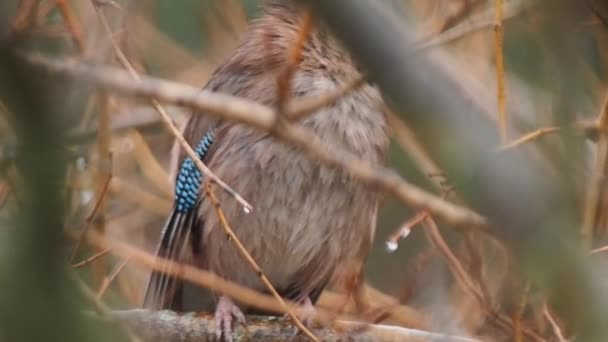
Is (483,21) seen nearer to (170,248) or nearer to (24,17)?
(170,248)

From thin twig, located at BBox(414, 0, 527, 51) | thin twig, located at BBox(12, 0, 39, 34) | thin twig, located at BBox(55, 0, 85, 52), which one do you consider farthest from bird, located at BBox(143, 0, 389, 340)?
thin twig, located at BBox(12, 0, 39, 34)

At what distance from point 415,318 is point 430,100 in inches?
144

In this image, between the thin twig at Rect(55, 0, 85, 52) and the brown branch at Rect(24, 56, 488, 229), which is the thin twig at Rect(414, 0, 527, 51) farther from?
the thin twig at Rect(55, 0, 85, 52)

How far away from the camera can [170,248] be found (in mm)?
5020

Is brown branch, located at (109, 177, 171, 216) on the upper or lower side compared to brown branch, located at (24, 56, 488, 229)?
lower

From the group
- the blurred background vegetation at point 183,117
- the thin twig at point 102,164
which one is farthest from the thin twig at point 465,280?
the thin twig at point 102,164

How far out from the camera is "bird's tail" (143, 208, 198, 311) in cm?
502

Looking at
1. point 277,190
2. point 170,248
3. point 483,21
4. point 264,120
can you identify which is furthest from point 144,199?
point 264,120

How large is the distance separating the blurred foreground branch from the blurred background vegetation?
0.52 feet

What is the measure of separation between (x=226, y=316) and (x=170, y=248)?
58 cm

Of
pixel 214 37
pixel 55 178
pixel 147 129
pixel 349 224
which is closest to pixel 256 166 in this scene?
pixel 349 224

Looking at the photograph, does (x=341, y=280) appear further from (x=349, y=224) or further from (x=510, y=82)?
(x=510, y=82)

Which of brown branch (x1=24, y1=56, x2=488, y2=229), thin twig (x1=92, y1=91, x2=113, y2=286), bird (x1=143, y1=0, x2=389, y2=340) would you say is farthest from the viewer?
bird (x1=143, y1=0, x2=389, y2=340)

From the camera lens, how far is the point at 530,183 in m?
1.68
